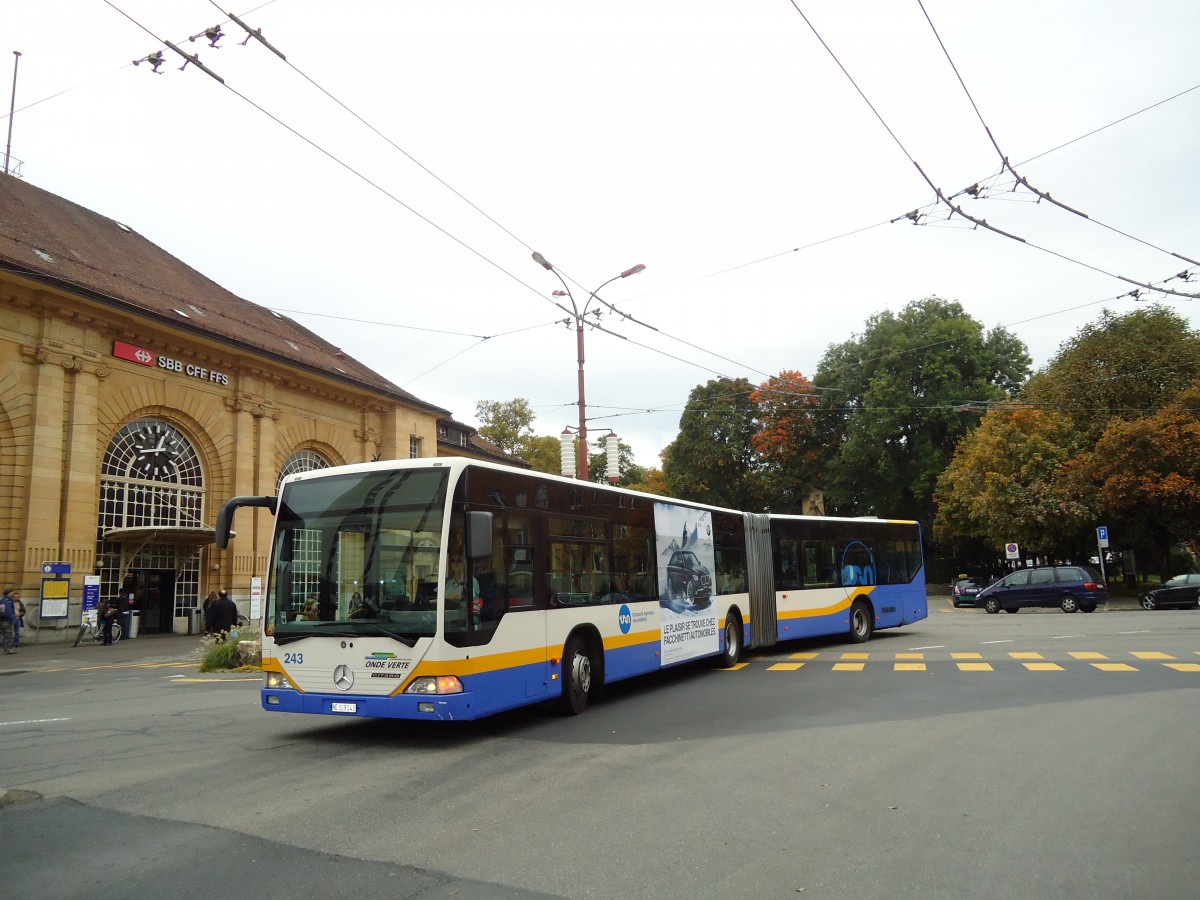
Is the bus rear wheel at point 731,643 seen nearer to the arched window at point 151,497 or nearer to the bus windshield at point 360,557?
the bus windshield at point 360,557

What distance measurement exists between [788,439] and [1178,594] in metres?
28.1

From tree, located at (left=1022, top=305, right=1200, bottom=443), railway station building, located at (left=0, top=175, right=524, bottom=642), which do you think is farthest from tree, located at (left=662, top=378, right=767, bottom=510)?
railway station building, located at (left=0, top=175, right=524, bottom=642)

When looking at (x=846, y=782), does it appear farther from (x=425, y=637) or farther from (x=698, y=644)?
(x=698, y=644)

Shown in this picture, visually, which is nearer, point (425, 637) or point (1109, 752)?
point (1109, 752)

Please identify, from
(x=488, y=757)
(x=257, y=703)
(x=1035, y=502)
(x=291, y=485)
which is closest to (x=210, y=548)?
(x=257, y=703)

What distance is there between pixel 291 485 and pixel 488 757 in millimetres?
3668

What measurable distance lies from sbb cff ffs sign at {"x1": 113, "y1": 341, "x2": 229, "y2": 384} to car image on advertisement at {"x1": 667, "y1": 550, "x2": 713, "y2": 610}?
2361cm

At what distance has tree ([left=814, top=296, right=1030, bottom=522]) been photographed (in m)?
50.3

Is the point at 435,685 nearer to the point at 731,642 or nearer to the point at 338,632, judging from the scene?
the point at 338,632

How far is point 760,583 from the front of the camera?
1741cm

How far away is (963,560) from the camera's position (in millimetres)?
60531

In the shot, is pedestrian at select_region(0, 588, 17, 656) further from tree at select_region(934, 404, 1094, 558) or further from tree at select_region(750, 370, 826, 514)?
tree at select_region(750, 370, 826, 514)

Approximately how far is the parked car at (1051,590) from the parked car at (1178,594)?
64.3 inches

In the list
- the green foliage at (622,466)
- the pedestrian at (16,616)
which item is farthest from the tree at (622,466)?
→ the pedestrian at (16,616)
